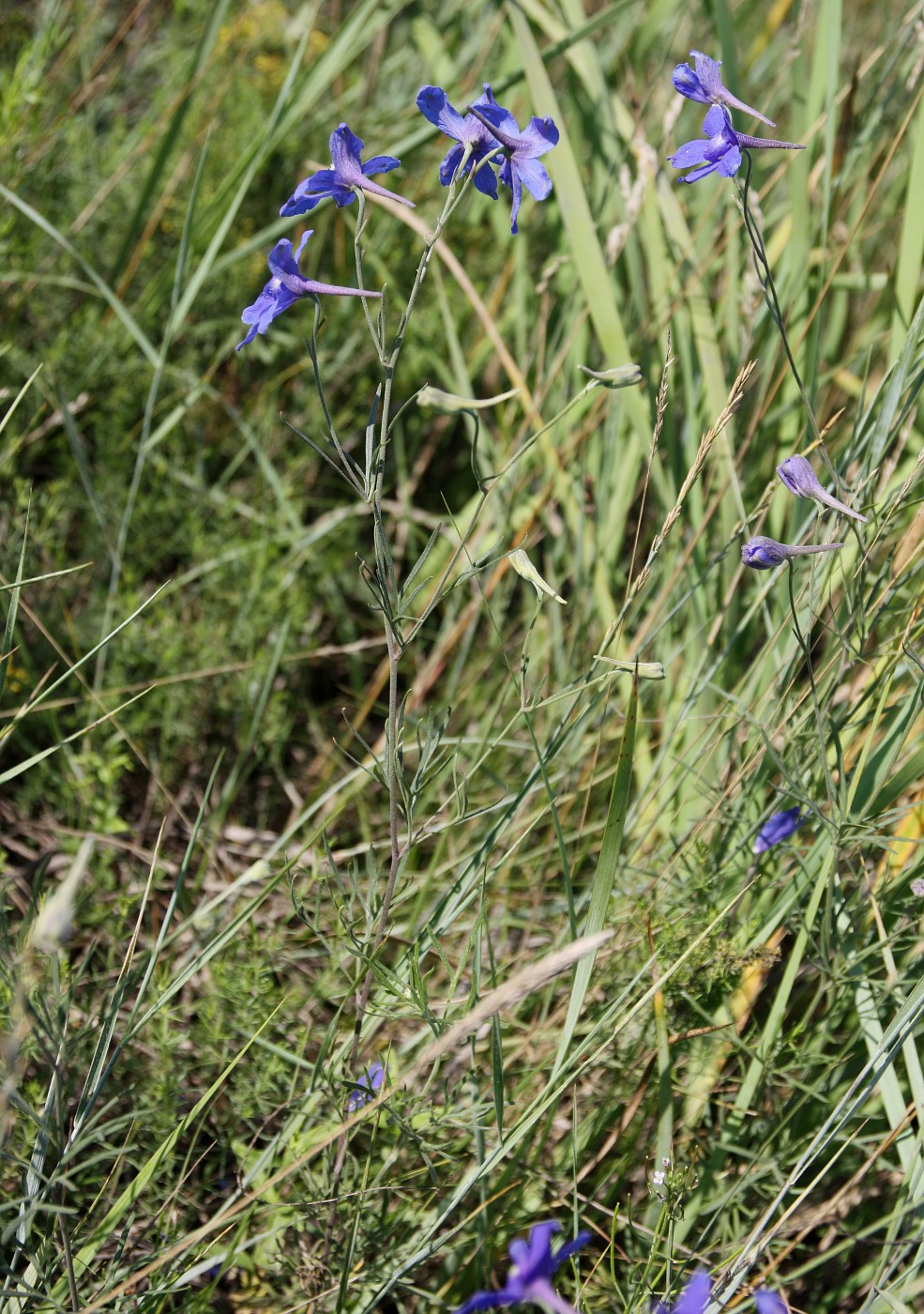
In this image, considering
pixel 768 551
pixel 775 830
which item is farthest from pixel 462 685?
pixel 768 551

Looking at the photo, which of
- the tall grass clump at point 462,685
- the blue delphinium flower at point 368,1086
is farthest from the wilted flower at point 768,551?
the blue delphinium flower at point 368,1086

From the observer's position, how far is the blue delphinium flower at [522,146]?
3.28 ft

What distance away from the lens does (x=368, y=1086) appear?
1.21 meters

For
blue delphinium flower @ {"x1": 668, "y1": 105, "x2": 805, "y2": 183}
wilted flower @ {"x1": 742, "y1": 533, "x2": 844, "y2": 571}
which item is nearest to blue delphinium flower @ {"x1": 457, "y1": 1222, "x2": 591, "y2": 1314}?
wilted flower @ {"x1": 742, "y1": 533, "x2": 844, "y2": 571}

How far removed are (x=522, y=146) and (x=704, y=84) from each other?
11.2 inches

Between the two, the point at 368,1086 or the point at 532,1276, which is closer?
the point at 532,1276

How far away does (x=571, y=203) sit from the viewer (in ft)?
6.42

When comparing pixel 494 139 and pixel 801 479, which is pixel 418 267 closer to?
pixel 494 139

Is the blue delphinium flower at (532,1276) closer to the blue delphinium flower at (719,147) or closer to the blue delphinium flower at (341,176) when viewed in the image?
the blue delphinium flower at (341,176)

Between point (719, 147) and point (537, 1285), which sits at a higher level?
point (719, 147)

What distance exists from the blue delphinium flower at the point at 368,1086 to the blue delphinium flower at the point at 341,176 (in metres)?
0.93

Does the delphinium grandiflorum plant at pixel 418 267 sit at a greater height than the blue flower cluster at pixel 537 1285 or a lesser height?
greater

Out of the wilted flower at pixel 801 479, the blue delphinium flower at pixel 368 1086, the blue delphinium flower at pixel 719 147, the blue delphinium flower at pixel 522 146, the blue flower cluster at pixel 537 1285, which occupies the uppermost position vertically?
the blue delphinium flower at pixel 522 146

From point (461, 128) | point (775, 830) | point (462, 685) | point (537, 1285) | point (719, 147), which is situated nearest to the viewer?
point (537, 1285)
